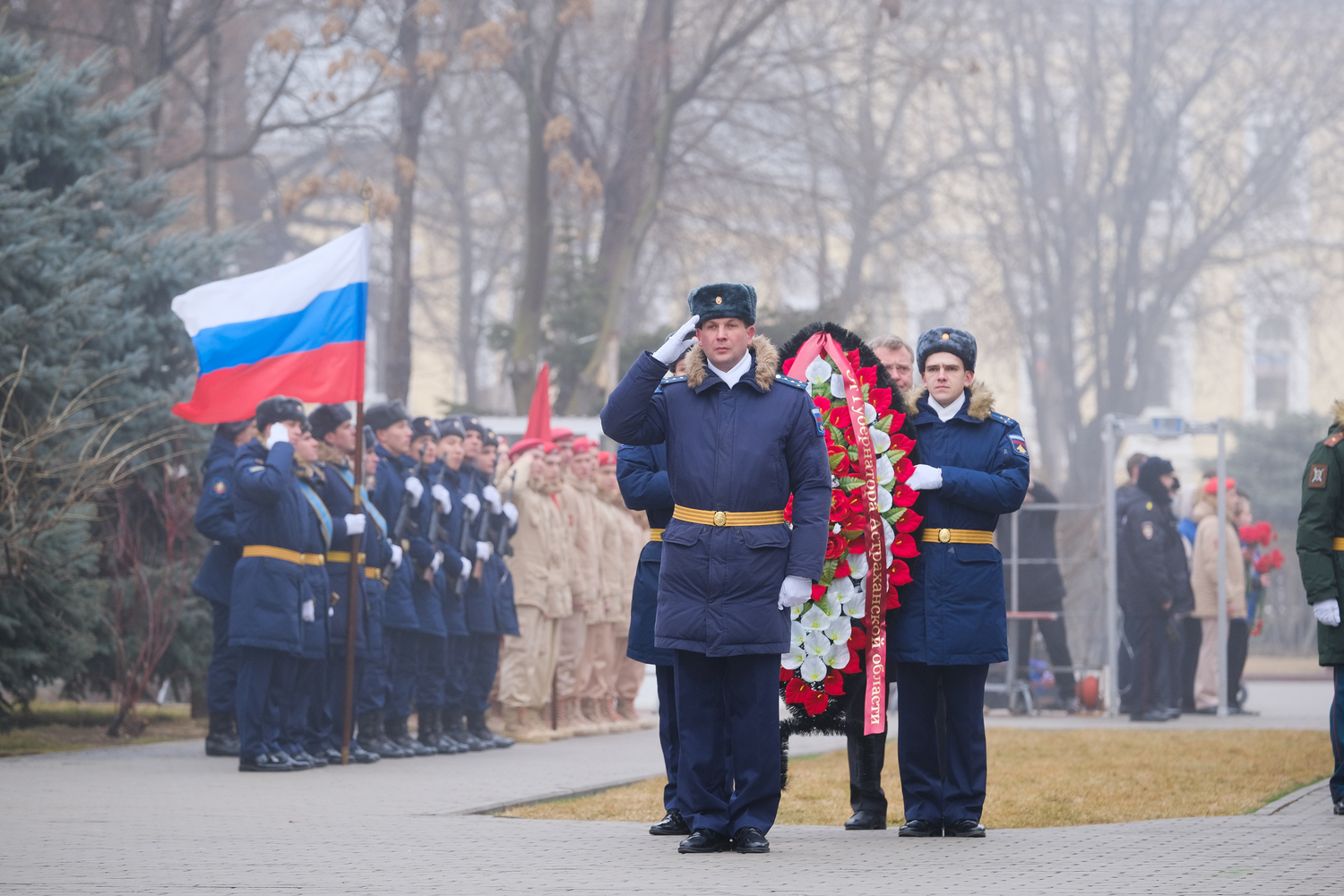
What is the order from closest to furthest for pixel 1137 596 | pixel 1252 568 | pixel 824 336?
pixel 824 336, pixel 1137 596, pixel 1252 568

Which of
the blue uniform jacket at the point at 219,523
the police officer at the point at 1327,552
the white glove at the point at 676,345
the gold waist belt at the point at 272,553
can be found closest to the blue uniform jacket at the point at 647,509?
the white glove at the point at 676,345

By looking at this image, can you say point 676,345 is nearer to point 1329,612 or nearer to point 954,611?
point 954,611

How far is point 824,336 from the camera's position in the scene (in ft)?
28.6

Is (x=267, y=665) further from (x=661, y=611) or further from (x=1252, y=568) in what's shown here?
(x=1252, y=568)

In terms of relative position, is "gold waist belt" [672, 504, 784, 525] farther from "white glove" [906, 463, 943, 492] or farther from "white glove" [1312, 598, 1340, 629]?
"white glove" [1312, 598, 1340, 629]

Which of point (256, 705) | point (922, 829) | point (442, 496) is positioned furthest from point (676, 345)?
point (442, 496)

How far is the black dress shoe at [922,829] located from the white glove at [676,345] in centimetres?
225

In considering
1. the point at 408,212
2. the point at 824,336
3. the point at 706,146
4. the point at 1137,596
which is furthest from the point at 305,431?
the point at 706,146

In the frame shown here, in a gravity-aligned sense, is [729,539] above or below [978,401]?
below

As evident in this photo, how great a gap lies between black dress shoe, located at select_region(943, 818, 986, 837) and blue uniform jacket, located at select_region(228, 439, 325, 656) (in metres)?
4.92

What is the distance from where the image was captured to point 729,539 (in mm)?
7426

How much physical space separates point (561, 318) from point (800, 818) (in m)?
15.5

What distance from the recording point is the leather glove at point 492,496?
13.9m

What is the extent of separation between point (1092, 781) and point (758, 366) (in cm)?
438
